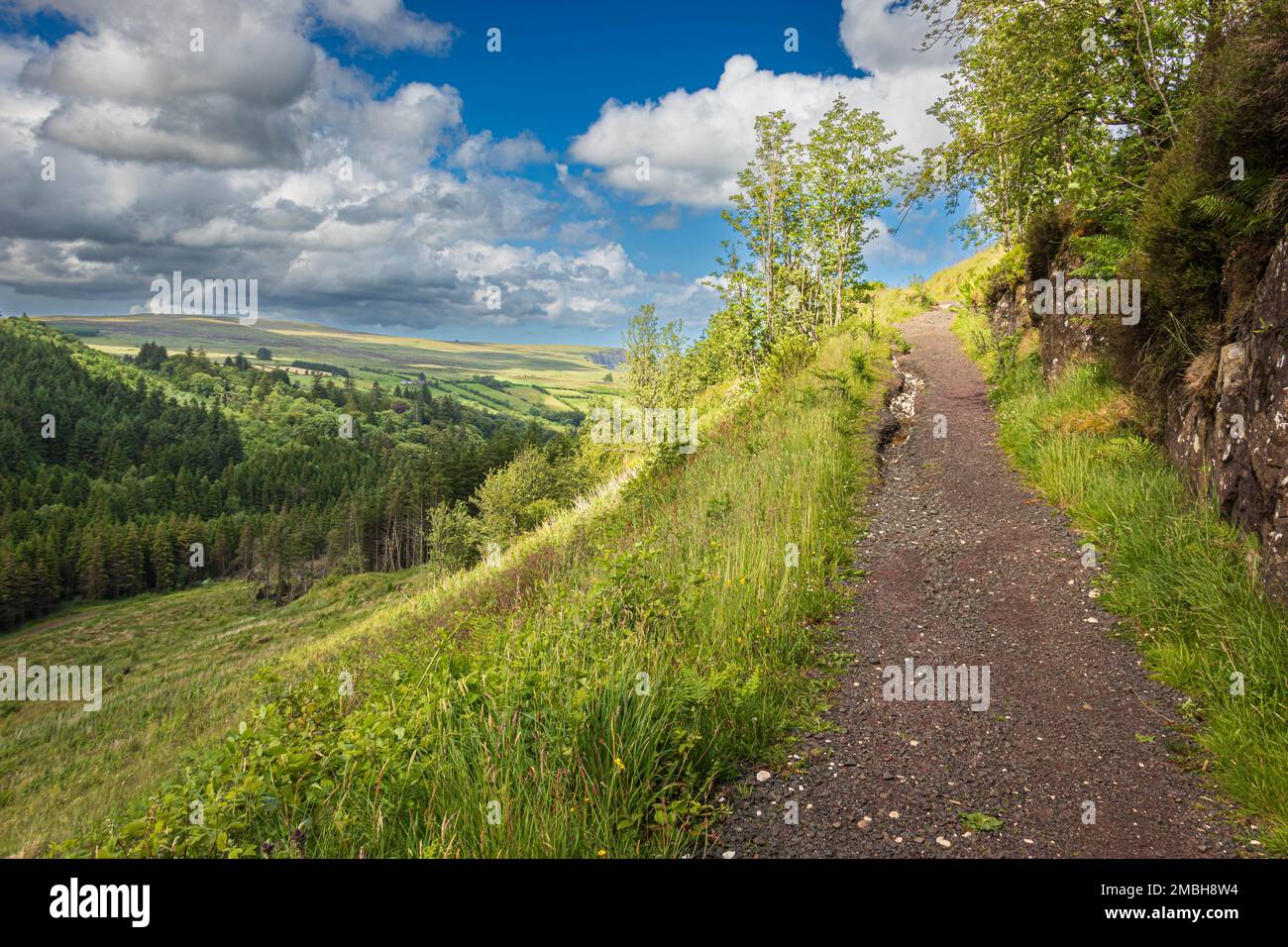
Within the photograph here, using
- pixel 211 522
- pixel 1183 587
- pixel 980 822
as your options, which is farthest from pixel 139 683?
pixel 1183 587

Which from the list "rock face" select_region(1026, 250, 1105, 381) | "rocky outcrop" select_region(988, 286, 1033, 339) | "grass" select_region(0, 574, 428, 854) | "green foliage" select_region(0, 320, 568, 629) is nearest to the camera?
"rock face" select_region(1026, 250, 1105, 381)

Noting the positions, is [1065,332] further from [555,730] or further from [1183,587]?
[555,730]

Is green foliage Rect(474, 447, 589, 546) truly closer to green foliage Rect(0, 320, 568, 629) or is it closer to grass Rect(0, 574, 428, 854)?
grass Rect(0, 574, 428, 854)

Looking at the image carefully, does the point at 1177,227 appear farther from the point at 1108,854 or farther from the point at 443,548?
the point at 443,548

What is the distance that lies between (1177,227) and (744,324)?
15491 millimetres

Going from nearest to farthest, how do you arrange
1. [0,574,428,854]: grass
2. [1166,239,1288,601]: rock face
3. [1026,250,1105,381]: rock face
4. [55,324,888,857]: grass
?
[55,324,888,857]: grass
[1166,239,1288,601]: rock face
[1026,250,1105,381]: rock face
[0,574,428,854]: grass

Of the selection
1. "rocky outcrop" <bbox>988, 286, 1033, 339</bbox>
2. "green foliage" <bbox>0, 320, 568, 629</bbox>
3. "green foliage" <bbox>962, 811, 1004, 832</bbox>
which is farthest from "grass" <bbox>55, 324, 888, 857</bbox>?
"green foliage" <bbox>0, 320, 568, 629</bbox>

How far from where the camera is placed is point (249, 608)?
11244cm

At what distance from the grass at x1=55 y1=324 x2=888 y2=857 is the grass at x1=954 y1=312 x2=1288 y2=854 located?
244cm

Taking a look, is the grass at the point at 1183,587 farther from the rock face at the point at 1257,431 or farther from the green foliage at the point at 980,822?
the green foliage at the point at 980,822

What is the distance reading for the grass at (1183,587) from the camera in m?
3.61

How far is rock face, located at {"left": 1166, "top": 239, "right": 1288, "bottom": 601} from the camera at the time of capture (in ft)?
15.5

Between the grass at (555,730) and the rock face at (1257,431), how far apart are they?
134 inches

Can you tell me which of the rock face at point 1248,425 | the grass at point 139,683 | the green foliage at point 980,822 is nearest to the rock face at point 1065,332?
the rock face at point 1248,425
